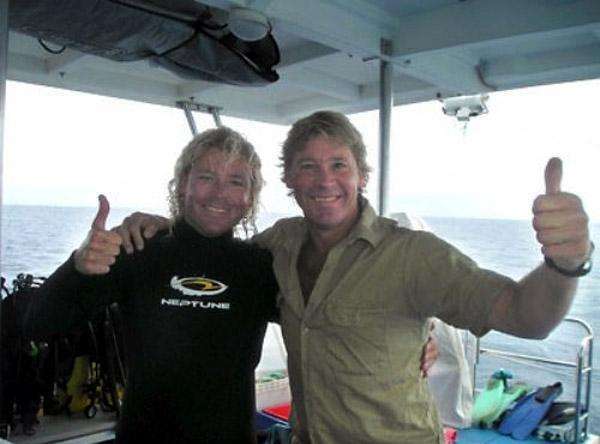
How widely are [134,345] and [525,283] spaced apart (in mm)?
973

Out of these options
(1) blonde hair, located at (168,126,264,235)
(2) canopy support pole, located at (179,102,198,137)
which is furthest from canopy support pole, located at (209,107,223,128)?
(1) blonde hair, located at (168,126,264,235)

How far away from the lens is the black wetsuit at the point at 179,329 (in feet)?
4.58

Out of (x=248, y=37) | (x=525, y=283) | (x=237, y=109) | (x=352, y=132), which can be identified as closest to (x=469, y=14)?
(x=248, y=37)

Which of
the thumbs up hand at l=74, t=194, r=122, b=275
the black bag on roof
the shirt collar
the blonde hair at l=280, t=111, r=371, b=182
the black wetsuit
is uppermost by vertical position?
the black bag on roof

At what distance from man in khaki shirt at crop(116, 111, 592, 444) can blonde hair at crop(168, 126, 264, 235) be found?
0.17 m

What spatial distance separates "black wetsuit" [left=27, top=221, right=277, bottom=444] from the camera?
1395mm

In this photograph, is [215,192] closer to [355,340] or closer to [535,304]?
[355,340]

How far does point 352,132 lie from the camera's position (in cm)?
153

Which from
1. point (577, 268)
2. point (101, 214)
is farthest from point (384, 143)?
point (577, 268)

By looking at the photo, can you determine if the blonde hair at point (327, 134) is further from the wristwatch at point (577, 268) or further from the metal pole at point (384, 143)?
the metal pole at point (384, 143)

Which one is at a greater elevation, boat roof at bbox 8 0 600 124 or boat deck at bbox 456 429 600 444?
boat roof at bbox 8 0 600 124

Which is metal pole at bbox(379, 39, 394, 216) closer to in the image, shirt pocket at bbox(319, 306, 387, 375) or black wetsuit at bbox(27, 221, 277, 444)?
black wetsuit at bbox(27, 221, 277, 444)

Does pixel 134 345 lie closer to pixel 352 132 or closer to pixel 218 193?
pixel 218 193

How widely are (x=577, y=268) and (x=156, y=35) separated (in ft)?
5.82
